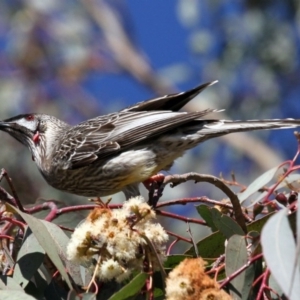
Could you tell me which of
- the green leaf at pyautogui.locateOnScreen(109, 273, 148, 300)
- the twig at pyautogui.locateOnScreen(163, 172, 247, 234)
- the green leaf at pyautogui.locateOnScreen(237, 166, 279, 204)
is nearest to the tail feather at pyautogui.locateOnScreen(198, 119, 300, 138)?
Result: the green leaf at pyautogui.locateOnScreen(237, 166, 279, 204)

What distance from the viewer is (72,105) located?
1043cm

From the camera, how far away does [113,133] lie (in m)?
4.68

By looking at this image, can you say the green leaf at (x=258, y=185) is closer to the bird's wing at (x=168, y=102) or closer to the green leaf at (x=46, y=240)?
the bird's wing at (x=168, y=102)

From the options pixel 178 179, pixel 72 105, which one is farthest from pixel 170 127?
pixel 72 105

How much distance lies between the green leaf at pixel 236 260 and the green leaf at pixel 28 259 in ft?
2.32

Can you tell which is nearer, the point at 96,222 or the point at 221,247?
the point at 96,222

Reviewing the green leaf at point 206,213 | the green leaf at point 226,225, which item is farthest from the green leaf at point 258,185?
the green leaf at point 226,225

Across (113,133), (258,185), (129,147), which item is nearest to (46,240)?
(258,185)

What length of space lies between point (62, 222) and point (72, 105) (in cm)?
709

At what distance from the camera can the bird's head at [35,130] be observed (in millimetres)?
5137

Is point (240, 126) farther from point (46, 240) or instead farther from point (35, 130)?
point (35, 130)

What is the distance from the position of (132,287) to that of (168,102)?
2141mm

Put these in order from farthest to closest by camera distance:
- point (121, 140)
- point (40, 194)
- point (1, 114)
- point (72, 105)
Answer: point (72, 105), point (1, 114), point (40, 194), point (121, 140)

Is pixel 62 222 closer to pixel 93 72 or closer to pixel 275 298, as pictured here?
pixel 275 298
